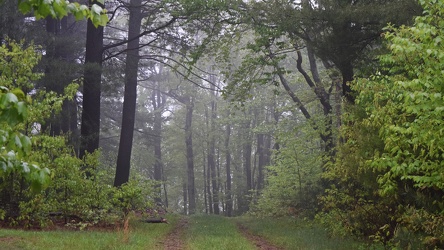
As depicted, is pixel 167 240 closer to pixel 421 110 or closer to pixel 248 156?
pixel 421 110

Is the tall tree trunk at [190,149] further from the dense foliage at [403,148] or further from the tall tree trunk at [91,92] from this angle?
the dense foliage at [403,148]

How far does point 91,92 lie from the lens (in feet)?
55.4

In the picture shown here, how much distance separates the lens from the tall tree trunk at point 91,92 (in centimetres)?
1632

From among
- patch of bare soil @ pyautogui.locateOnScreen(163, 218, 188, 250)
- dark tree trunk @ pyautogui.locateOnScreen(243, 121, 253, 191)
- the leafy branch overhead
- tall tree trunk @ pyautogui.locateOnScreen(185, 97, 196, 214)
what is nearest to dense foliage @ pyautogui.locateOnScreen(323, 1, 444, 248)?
patch of bare soil @ pyautogui.locateOnScreen(163, 218, 188, 250)

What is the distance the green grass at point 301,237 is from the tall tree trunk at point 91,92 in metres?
6.49

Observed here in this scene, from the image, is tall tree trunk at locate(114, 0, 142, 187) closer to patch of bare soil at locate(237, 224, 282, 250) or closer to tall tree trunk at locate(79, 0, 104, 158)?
tall tree trunk at locate(79, 0, 104, 158)

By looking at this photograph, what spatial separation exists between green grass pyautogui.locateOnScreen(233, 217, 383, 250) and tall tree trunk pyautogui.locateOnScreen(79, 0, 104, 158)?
6486 millimetres

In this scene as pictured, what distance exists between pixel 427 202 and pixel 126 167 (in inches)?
559

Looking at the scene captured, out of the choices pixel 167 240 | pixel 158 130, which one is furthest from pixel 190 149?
pixel 167 240

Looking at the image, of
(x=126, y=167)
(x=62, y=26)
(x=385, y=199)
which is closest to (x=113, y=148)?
(x=62, y=26)

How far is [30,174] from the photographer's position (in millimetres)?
3012

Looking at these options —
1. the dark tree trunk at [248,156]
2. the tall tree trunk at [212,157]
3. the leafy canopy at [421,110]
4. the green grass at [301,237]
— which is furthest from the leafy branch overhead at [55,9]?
the tall tree trunk at [212,157]

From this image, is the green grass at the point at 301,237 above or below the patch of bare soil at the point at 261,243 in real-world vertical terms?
above

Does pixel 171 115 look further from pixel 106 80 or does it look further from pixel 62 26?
pixel 106 80
